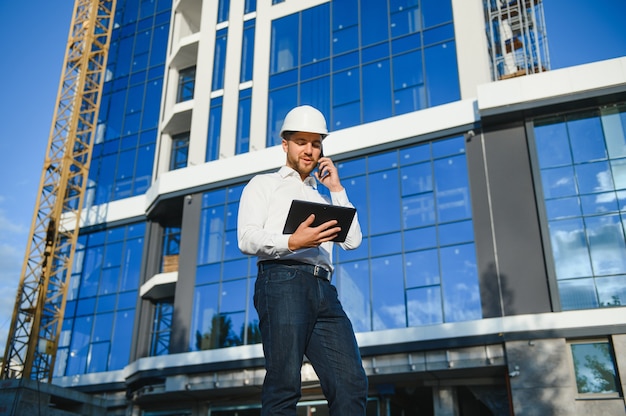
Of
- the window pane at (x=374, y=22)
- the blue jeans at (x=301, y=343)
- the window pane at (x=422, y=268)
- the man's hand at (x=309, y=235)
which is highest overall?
the window pane at (x=374, y=22)

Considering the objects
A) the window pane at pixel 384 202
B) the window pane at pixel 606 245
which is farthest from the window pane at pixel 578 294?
the window pane at pixel 384 202

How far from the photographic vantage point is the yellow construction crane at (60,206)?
3297cm

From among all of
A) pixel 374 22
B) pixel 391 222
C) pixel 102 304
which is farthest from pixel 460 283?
pixel 102 304

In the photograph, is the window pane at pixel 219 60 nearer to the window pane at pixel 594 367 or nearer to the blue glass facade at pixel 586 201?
the blue glass facade at pixel 586 201

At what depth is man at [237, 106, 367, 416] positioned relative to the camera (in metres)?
3.57

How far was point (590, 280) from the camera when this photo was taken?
19516 millimetres

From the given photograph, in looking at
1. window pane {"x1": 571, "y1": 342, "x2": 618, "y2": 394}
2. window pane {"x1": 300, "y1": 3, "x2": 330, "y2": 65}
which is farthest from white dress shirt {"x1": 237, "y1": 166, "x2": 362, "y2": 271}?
window pane {"x1": 300, "y1": 3, "x2": 330, "y2": 65}

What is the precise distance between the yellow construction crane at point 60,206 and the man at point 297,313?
98.9 feet

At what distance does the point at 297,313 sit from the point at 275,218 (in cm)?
69

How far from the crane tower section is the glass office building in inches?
24.9

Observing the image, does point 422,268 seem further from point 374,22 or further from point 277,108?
point 374,22

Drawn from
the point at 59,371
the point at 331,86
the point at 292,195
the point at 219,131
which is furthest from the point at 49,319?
the point at 292,195

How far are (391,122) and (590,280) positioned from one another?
8.78 metres

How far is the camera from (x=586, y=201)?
20.4m
